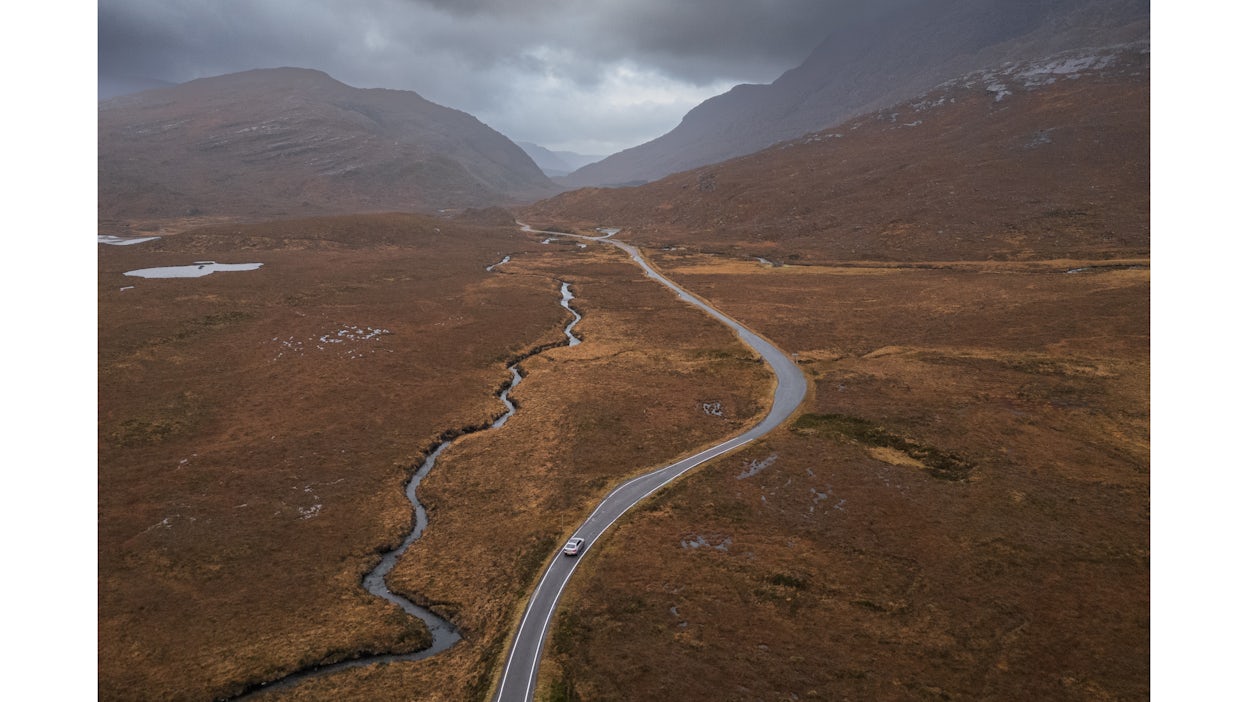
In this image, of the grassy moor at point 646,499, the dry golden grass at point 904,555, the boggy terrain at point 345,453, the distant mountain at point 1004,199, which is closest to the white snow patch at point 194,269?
the boggy terrain at point 345,453

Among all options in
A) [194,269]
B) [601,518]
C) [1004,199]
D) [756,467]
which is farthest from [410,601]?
[1004,199]

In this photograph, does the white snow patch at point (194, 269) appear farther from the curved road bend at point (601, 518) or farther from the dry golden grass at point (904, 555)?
the dry golden grass at point (904, 555)

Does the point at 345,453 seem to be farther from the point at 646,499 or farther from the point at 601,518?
the point at 646,499

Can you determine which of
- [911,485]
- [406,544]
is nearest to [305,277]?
[406,544]

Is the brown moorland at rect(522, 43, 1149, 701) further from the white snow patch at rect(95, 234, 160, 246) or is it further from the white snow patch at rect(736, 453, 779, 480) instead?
the white snow patch at rect(95, 234, 160, 246)

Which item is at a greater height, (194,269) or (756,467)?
(194,269)

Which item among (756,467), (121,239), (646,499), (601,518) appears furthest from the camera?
(121,239)
